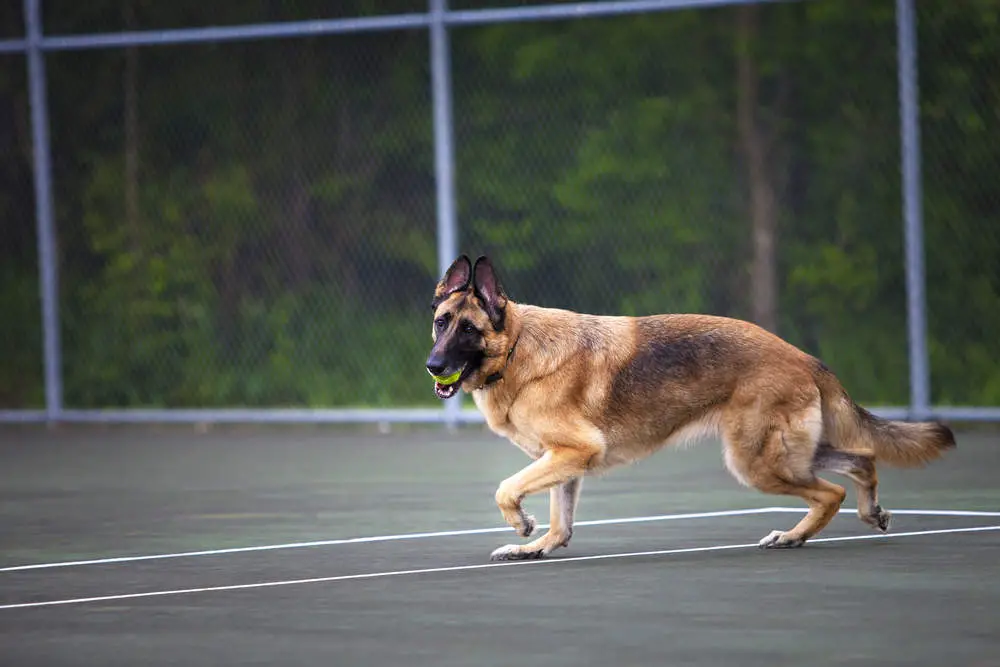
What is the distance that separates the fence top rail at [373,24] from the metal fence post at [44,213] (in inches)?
5.7

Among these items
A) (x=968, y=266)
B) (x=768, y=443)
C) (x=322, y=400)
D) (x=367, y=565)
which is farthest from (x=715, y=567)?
(x=322, y=400)

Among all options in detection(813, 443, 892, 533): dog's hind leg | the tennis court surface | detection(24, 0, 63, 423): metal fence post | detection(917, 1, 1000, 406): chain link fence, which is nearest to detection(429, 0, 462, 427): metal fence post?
the tennis court surface

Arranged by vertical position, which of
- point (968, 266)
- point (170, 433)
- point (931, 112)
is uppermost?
point (931, 112)

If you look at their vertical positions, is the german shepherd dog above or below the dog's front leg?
above

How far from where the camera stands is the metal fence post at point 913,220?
51.6 feet

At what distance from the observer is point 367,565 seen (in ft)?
32.2

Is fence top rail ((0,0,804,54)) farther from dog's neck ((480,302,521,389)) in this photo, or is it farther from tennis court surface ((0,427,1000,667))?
dog's neck ((480,302,521,389))

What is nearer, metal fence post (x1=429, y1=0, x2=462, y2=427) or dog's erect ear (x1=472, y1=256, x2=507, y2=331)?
dog's erect ear (x1=472, y1=256, x2=507, y2=331)

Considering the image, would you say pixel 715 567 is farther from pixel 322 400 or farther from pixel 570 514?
pixel 322 400

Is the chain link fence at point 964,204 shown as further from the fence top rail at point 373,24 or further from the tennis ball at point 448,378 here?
the tennis ball at point 448,378

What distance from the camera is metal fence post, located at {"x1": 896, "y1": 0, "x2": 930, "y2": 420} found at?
619 inches

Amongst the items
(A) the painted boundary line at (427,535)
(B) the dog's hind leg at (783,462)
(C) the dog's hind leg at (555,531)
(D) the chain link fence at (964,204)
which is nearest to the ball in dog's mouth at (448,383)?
(C) the dog's hind leg at (555,531)

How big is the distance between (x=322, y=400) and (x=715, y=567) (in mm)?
9633

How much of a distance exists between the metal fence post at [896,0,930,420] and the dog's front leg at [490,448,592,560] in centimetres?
622
